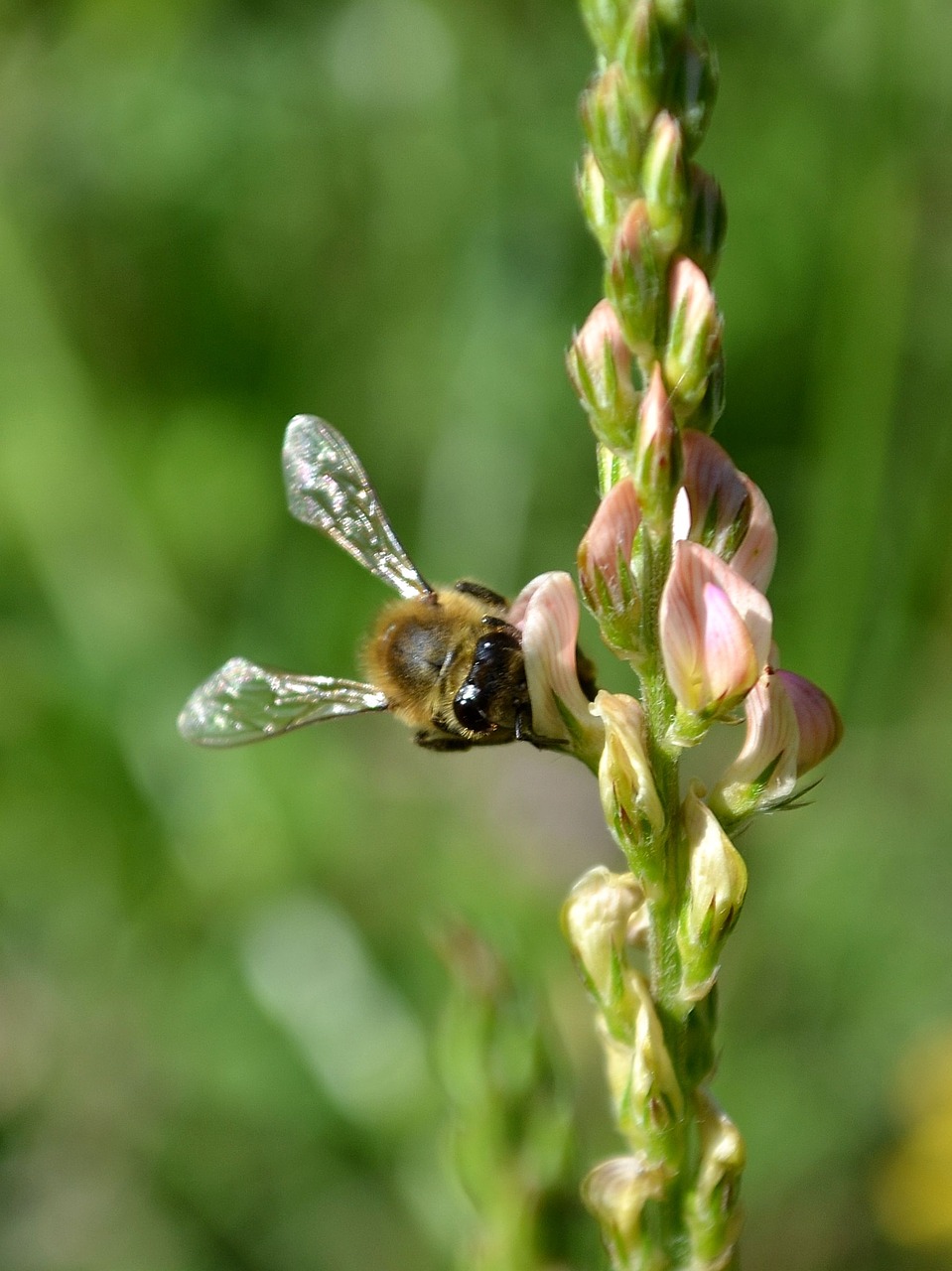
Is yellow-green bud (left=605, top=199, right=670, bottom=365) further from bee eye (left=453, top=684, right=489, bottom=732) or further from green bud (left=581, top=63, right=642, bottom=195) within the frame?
bee eye (left=453, top=684, right=489, bottom=732)

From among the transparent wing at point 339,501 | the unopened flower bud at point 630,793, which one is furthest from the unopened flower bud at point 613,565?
the transparent wing at point 339,501

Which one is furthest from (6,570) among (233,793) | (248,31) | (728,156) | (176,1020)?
(728,156)

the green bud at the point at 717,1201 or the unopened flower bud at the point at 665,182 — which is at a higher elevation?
the unopened flower bud at the point at 665,182

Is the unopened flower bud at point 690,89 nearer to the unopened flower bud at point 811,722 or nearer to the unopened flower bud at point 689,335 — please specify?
the unopened flower bud at point 689,335

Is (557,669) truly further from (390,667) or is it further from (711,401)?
(390,667)

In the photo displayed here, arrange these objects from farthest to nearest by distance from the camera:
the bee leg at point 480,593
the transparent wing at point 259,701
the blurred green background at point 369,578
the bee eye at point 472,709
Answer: the blurred green background at point 369,578
the transparent wing at point 259,701
the bee leg at point 480,593
the bee eye at point 472,709

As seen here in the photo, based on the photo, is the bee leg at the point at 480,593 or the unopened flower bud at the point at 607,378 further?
the bee leg at the point at 480,593
